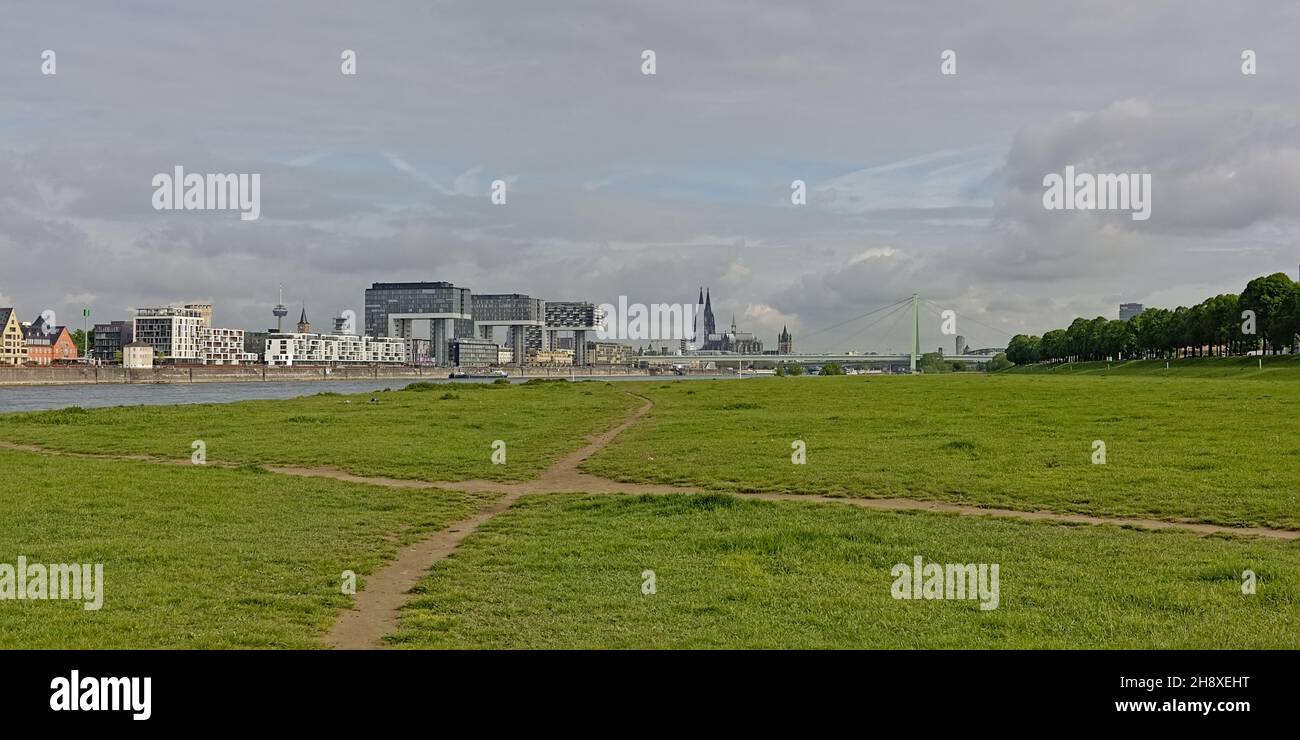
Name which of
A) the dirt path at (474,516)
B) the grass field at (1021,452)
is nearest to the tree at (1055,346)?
the grass field at (1021,452)

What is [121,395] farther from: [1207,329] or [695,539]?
[1207,329]

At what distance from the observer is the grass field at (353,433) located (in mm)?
27734

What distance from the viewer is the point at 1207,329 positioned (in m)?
103

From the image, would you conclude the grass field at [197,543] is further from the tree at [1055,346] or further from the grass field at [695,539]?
the tree at [1055,346]

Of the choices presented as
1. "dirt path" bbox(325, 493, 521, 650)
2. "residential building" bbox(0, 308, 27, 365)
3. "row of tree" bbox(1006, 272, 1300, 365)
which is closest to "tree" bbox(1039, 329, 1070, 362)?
"row of tree" bbox(1006, 272, 1300, 365)

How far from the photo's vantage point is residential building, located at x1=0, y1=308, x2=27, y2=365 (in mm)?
181663

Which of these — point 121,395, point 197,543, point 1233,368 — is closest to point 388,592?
point 197,543

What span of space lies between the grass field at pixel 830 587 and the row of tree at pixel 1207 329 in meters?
82.3

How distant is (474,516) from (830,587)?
9.02 meters

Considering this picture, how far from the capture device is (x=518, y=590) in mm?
12516
